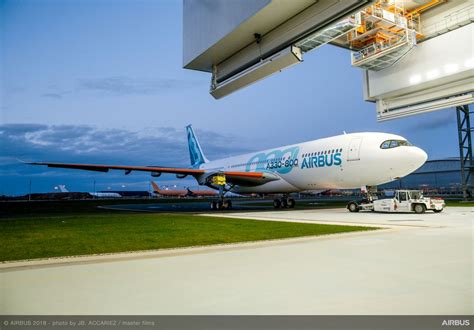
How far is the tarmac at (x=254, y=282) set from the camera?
11.4 feet

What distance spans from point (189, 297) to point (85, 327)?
117 centimetres

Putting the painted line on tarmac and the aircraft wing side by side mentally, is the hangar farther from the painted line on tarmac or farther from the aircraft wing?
the aircraft wing

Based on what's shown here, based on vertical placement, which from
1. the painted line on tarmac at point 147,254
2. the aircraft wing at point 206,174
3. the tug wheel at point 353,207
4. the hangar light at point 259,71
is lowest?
the painted line on tarmac at point 147,254

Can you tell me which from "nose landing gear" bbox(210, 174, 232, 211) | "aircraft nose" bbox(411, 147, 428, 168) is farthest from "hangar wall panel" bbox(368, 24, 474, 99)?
"nose landing gear" bbox(210, 174, 232, 211)

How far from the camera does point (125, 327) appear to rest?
10.0 feet

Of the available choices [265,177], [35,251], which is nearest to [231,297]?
[35,251]

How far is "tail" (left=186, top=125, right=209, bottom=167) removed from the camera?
41312 millimetres

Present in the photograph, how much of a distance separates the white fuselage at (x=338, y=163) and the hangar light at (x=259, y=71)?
10.6m

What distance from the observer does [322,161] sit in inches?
866

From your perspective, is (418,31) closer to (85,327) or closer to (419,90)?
(419,90)

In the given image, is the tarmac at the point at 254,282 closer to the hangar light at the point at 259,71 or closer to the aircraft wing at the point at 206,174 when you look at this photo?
the hangar light at the point at 259,71

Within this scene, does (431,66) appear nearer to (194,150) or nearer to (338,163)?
(338,163)

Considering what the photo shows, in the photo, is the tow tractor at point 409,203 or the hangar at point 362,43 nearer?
the hangar at point 362,43

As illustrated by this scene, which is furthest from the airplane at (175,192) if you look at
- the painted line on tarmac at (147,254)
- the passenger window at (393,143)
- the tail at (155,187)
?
the painted line on tarmac at (147,254)
